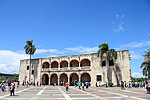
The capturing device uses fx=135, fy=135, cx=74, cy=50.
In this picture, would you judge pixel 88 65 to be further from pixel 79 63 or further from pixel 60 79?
pixel 60 79

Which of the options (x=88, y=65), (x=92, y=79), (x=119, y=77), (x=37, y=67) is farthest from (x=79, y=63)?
(x=37, y=67)

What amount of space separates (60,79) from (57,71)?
364 centimetres

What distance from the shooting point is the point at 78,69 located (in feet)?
112

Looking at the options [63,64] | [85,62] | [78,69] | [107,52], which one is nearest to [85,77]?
[78,69]

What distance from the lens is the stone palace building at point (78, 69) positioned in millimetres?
30375

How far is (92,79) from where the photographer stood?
3256cm

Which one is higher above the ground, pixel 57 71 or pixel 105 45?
pixel 105 45

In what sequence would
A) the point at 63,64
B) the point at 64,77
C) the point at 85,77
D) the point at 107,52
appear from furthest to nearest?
the point at 63,64, the point at 64,77, the point at 85,77, the point at 107,52

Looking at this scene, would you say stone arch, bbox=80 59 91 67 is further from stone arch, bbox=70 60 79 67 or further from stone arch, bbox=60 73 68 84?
stone arch, bbox=60 73 68 84

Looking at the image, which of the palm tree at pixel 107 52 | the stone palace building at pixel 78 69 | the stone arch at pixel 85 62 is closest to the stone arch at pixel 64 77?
the stone palace building at pixel 78 69

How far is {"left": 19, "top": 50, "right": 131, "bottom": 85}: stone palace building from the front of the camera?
3038 centimetres

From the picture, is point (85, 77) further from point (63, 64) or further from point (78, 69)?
point (63, 64)

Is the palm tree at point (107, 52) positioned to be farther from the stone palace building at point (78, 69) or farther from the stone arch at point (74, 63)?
the stone arch at point (74, 63)

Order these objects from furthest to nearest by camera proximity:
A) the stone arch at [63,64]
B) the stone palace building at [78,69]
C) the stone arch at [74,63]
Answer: the stone arch at [63,64]
the stone arch at [74,63]
the stone palace building at [78,69]
